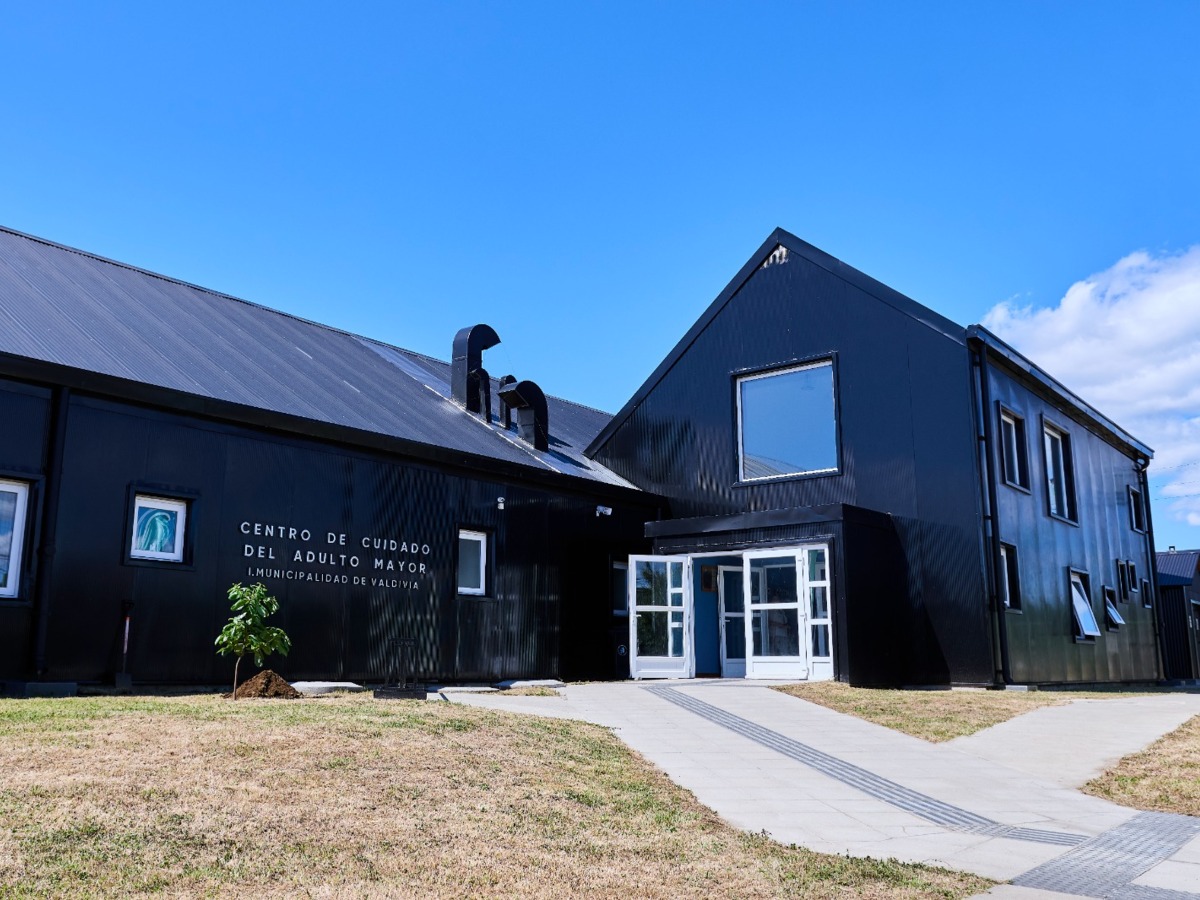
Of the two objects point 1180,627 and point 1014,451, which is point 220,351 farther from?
point 1180,627

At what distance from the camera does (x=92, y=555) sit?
11.9 m

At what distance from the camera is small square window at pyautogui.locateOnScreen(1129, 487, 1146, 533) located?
27688mm

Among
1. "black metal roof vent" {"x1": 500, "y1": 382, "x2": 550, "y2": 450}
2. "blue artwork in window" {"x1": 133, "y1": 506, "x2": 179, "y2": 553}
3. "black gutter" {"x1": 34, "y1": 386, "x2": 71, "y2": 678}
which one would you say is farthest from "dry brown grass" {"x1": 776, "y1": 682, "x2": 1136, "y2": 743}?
"black gutter" {"x1": 34, "y1": 386, "x2": 71, "y2": 678}

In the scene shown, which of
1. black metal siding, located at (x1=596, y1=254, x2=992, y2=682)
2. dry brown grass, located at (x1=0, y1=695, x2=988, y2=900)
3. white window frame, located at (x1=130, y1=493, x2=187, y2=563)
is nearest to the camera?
dry brown grass, located at (x1=0, y1=695, x2=988, y2=900)

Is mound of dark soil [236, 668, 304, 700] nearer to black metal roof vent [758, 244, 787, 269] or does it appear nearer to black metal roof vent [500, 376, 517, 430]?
black metal roof vent [500, 376, 517, 430]

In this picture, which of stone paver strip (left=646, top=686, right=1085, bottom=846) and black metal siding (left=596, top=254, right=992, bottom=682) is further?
black metal siding (left=596, top=254, right=992, bottom=682)

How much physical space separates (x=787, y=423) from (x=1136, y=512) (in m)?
14.1

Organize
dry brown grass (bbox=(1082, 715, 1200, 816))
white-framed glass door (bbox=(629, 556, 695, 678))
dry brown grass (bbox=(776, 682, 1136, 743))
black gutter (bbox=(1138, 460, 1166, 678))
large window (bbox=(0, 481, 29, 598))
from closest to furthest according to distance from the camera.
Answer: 1. dry brown grass (bbox=(1082, 715, 1200, 816))
2. large window (bbox=(0, 481, 29, 598))
3. dry brown grass (bbox=(776, 682, 1136, 743))
4. white-framed glass door (bbox=(629, 556, 695, 678))
5. black gutter (bbox=(1138, 460, 1166, 678))

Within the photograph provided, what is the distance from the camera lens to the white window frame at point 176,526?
487 inches

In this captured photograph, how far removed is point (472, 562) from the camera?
17.0 meters

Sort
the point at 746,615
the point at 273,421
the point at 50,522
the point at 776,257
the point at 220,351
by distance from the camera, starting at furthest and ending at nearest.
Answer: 1. the point at 776,257
2. the point at 746,615
3. the point at 220,351
4. the point at 273,421
5. the point at 50,522

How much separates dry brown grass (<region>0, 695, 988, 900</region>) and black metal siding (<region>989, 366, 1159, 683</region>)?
41.1 ft

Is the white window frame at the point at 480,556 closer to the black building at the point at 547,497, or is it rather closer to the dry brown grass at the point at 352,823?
the black building at the point at 547,497

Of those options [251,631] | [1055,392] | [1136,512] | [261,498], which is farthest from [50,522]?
[1136,512]
